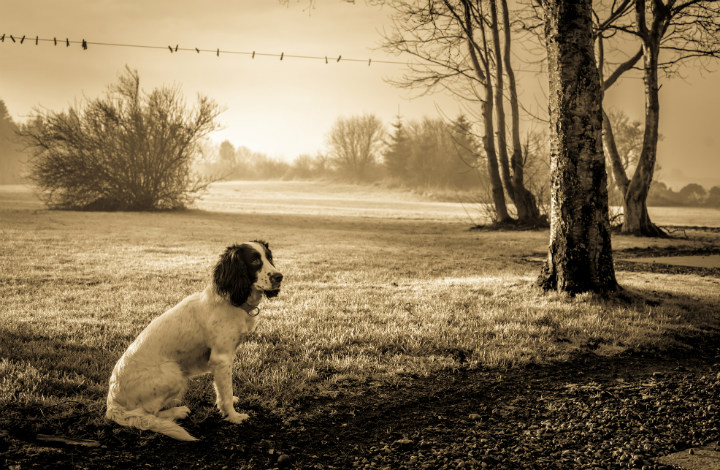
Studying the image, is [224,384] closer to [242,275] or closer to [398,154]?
[242,275]

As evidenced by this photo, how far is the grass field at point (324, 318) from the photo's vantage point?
452cm

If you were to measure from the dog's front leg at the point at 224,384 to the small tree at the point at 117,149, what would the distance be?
27.1 metres

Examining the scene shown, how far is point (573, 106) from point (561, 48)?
87cm

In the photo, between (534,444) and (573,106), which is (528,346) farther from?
(573,106)

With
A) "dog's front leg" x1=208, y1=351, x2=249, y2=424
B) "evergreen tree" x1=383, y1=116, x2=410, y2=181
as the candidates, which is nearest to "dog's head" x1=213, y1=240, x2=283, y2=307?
"dog's front leg" x1=208, y1=351, x2=249, y2=424

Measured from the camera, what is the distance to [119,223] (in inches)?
854

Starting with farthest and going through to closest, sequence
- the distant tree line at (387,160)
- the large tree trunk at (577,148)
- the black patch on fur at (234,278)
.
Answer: the distant tree line at (387,160) < the large tree trunk at (577,148) < the black patch on fur at (234,278)

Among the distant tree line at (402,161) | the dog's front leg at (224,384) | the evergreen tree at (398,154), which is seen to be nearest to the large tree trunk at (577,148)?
the dog's front leg at (224,384)

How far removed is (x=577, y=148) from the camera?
7.34 meters

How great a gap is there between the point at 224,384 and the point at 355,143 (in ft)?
261

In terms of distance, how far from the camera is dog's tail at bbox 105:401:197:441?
346 centimetres

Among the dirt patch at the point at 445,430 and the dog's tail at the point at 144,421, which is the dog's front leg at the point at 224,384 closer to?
the dirt patch at the point at 445,430

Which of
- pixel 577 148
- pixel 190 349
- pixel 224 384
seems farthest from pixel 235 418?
pixel 577 148

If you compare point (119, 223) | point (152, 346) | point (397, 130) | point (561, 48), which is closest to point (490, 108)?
point (561, 48)
